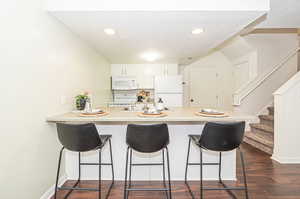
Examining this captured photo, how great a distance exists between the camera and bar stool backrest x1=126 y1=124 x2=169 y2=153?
147cm

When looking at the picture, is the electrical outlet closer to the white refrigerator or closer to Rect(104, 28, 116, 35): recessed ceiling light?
Rect(104, 28, 116, 35): recessed ceiling light

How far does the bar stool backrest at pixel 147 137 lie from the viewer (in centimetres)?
147

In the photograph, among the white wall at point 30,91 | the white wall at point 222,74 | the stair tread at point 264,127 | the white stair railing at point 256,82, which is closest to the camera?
the white wall at point 30,91

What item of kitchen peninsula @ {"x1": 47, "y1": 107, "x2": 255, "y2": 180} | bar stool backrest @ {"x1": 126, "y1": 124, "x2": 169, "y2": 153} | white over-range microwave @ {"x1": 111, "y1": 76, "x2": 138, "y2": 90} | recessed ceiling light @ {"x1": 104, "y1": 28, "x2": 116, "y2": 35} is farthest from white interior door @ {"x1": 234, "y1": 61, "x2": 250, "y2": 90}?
bar stool backrest @ {"x1": 126, "y1": 124, "x2": 169, "y2": 153}

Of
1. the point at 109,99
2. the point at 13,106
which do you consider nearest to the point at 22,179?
the point at 13,106

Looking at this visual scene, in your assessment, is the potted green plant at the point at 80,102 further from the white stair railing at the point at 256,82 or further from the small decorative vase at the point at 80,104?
the white stair railing at the point at 256,82

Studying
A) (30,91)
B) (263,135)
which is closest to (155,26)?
(30,91)

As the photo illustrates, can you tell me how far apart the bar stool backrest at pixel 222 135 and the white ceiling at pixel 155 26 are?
1.21 metres

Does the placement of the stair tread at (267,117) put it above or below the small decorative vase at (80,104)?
below

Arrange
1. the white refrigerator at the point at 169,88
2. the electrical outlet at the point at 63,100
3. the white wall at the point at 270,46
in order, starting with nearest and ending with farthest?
the electrical outlet at the point at 63,100, the white wall at the point at 270,46, the white refrigerator at the point at 169,88

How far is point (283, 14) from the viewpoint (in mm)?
2271

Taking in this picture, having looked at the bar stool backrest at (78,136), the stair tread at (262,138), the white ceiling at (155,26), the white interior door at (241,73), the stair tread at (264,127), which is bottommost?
the stair tread at (262,138)

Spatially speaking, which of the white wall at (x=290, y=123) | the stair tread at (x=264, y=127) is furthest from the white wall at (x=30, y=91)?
the stair tread at (x=264, y=127)

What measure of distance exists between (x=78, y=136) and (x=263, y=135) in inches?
142
